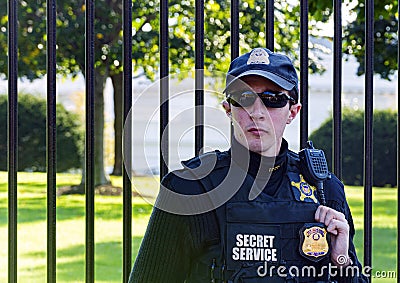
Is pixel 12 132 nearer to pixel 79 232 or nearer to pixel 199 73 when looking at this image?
pixel 199 73

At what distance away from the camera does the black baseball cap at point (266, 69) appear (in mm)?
1917

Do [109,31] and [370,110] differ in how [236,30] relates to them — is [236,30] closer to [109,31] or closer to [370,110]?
[370,110]

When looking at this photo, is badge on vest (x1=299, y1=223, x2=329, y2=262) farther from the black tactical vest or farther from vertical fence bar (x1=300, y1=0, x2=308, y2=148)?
vertical fence bar (x1=300, y1=0, x2=308, y2=148)

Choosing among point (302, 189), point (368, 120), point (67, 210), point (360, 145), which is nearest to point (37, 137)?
point (67, 210)

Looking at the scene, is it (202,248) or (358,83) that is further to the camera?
(358,83)

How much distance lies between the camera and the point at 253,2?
34.2 ft

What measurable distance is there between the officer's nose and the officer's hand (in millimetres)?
308

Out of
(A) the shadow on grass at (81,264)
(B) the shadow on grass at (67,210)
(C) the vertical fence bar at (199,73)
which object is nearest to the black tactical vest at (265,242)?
(C) the vertical fence bar at (199,73)

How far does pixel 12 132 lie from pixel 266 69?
34.0 inches

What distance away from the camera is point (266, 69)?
1928 mm

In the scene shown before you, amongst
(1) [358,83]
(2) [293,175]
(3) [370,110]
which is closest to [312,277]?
(2) [293,175]

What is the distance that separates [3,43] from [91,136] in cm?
1123

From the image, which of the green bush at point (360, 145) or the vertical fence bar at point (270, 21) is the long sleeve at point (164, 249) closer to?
the vertical fence bar at point (270, 21)

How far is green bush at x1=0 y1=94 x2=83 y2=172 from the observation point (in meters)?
14.6
